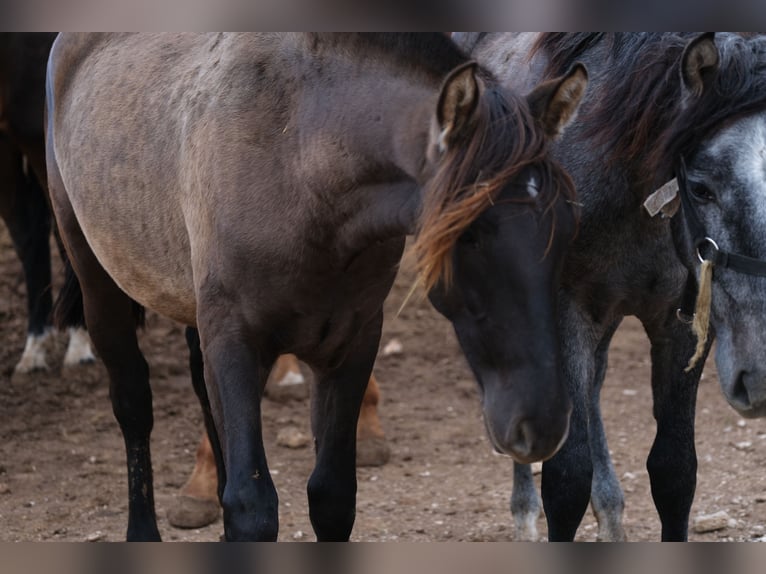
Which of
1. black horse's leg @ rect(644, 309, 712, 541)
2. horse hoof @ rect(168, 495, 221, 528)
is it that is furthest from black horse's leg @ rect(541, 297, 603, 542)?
horse hoof @ rect(168, 495, 221, 528)

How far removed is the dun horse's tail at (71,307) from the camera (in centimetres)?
489

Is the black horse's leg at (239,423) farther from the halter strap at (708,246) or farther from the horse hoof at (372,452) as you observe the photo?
the horse hoof at (372,452)

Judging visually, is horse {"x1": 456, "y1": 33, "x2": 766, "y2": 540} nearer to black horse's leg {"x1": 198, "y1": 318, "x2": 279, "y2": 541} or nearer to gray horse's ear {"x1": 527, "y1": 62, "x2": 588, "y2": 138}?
gray horse's ear {"x1": 527, "y1": 62, "x2": 588, "y2": 138}

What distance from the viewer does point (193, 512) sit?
16.4ft

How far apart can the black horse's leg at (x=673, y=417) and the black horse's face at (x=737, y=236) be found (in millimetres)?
660

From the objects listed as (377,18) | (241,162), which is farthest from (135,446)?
(377,18)

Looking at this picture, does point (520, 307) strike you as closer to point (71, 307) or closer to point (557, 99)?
point (557, 99)

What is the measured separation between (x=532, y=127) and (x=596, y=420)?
230cm

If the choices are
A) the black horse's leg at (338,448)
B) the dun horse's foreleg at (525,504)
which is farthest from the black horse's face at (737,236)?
the dun horse's foreleg at (525,504)

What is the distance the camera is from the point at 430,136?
8.74 feet

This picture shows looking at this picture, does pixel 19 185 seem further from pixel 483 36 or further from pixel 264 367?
pixel 264 367

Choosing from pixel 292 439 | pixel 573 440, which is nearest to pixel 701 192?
pixel 573 440

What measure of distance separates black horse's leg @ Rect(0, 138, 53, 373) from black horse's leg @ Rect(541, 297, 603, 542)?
3.86m

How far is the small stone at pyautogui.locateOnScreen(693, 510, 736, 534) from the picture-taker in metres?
4.69
